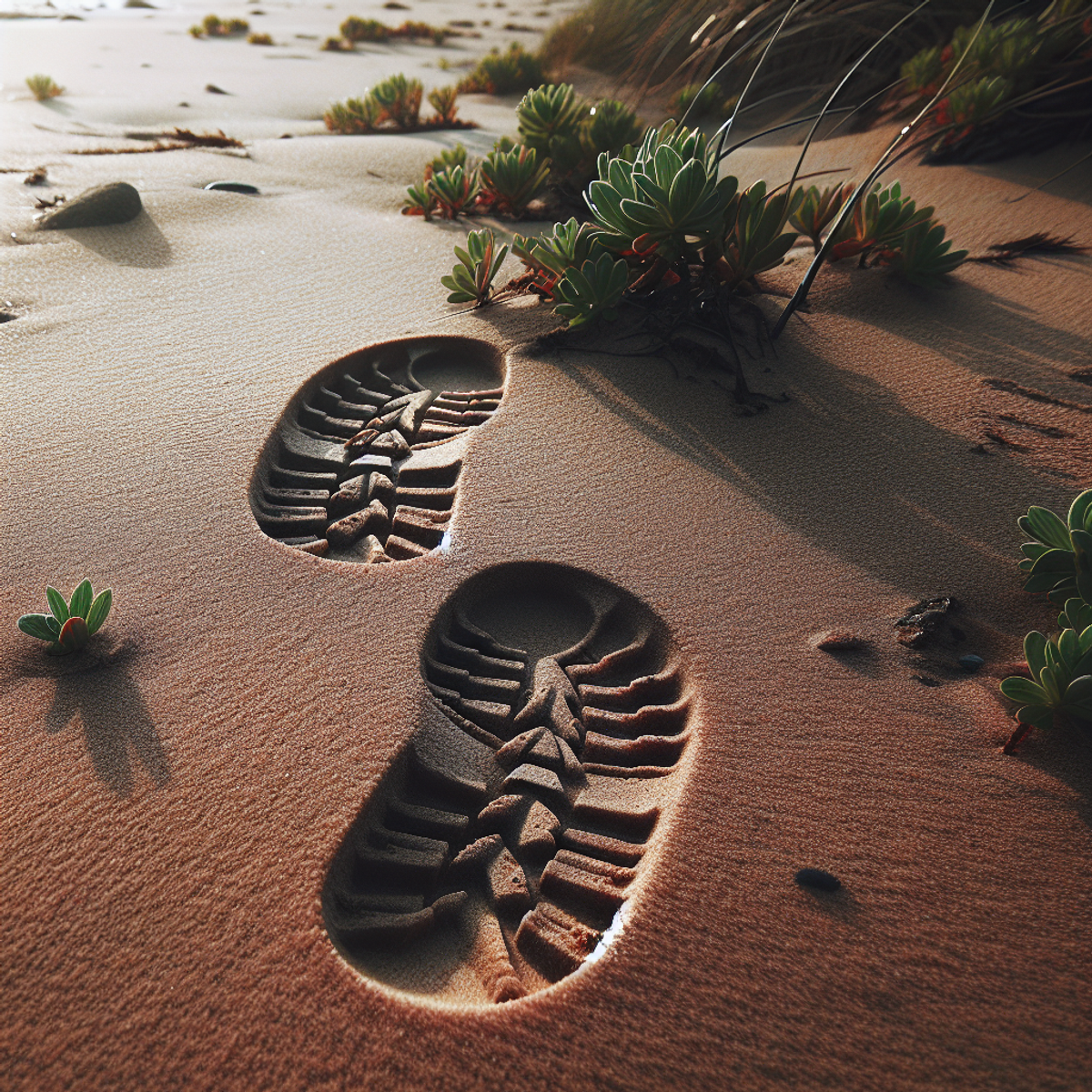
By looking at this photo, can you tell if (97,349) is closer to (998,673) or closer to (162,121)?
(998,673)

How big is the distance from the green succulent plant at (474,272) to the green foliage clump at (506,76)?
445 centimetres

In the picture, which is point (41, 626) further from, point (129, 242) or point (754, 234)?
point (129, 242)

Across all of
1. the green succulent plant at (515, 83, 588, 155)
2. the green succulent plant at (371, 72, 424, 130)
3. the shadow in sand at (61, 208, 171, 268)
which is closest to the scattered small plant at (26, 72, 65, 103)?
the green succulent plant at (371, 72, 424, 130)

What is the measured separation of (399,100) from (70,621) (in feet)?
14.9

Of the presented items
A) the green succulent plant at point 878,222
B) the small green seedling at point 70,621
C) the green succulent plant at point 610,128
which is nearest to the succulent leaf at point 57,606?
the small green seedling at point 70,621

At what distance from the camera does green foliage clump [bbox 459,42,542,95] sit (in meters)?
6.15

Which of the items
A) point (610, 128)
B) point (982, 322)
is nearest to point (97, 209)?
point (610, 128)

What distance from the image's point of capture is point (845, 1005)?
99 cm

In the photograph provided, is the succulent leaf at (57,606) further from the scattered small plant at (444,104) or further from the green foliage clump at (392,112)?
the scattered small plant at (444,104)

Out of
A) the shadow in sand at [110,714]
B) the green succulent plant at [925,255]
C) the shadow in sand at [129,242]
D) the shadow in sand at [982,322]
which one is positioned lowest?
the shadow in sand at [110,714]

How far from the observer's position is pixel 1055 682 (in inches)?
49.5

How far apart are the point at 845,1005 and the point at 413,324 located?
87.7 inches

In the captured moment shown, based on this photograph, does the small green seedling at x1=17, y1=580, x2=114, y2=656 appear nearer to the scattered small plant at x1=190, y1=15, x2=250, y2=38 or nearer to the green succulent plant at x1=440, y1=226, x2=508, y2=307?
the green succulent plant at x1=440, y1=226, x2=508, y2=307

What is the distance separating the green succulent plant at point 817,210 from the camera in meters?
2.61
